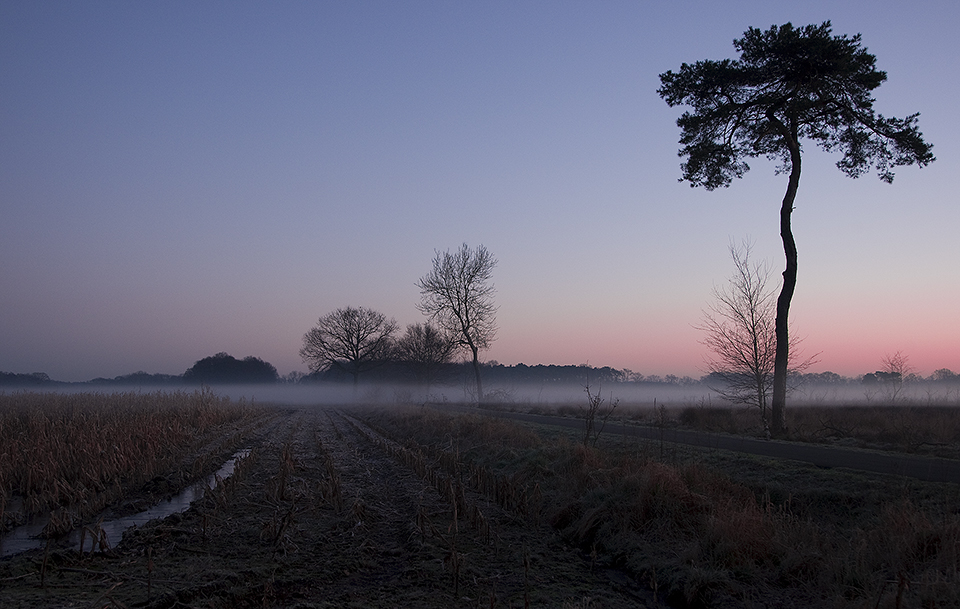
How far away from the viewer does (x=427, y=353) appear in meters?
56.3

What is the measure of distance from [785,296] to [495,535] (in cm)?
1423

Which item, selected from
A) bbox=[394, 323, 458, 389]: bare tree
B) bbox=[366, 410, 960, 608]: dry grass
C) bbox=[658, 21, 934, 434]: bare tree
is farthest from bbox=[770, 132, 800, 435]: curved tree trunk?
bbox=[394, 323, 458, 389]: bare tree

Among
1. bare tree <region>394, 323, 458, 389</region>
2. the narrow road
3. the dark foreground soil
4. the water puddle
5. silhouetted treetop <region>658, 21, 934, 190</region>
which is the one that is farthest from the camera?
bare tree <region>394, 323, 458, 389</region>

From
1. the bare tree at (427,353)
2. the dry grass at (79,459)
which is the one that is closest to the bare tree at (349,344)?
the bare tree at (427,353)

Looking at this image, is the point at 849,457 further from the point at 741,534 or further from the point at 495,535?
the point at 495,535

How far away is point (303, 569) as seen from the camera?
21.0 feet

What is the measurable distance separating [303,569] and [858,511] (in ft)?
25.1

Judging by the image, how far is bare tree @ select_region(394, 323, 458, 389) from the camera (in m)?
54.2

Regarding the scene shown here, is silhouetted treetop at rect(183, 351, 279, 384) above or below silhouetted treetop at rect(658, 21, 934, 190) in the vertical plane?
below

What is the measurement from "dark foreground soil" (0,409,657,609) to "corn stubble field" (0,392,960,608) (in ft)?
0.10

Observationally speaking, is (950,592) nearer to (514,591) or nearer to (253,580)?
(514,591)

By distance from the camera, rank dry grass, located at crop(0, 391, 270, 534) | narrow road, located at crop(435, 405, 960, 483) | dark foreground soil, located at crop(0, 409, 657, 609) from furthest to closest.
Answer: narrow road, located at crop(435, 405, 960, 483)
dry grass, located at crop(0, 391, 270, 534)
dark foreground soil, located at crop(0, 409, 657, 609)

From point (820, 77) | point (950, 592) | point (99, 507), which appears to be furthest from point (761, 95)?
point (99, 507)

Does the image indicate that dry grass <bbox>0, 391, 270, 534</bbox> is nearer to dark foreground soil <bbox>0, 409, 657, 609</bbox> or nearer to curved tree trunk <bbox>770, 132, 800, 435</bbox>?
dark foreground soil <bbox>0, 409, 657, 609</bbox>
